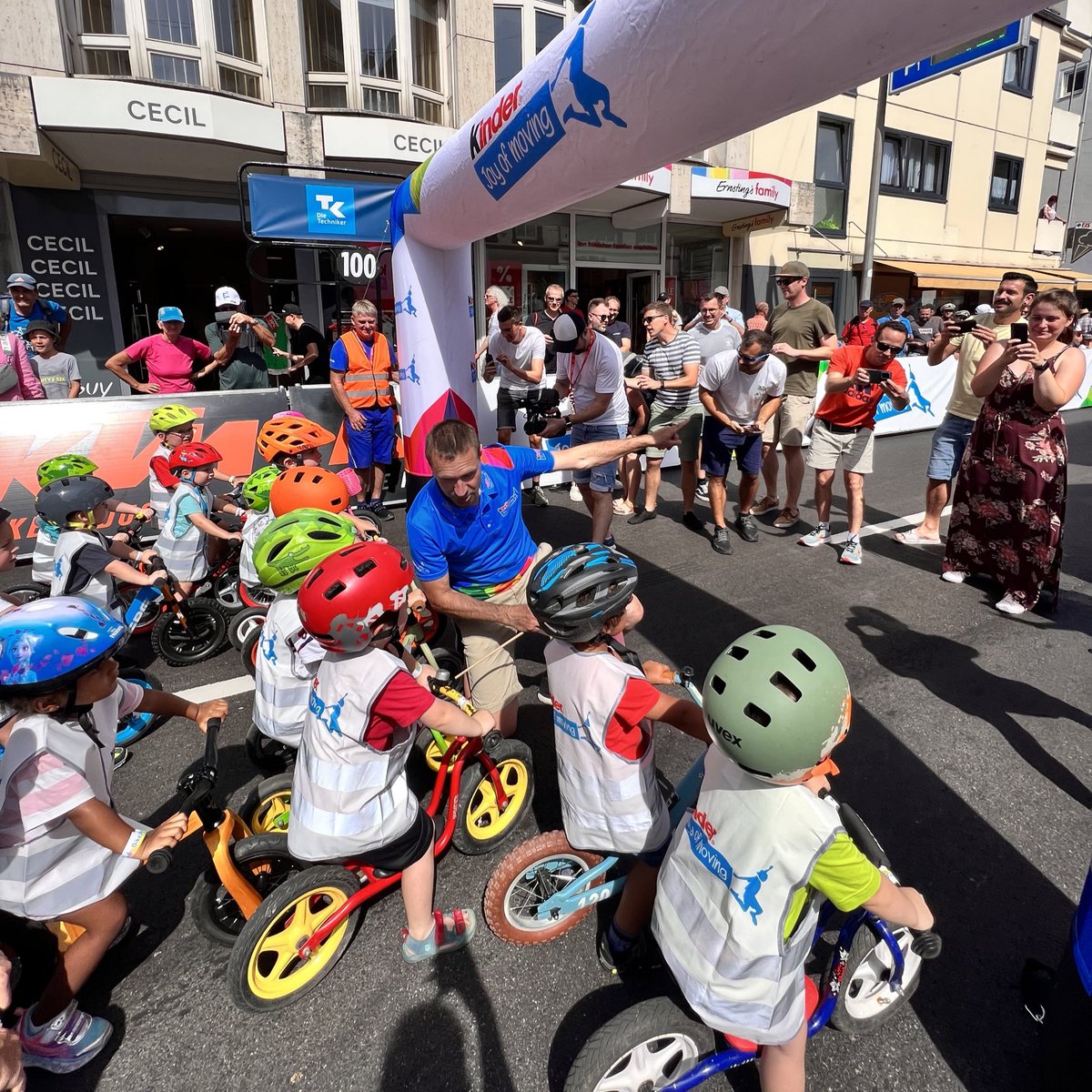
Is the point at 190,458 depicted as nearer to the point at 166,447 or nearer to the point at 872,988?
the point at 166,447

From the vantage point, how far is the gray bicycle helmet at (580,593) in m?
2.08

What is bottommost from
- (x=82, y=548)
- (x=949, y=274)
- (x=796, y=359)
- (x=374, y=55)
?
(x=82, y=548)

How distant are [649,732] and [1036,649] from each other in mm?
3656

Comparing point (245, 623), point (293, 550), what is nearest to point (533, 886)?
point (293, 550)

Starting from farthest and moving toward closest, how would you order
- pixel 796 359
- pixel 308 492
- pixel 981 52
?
pixel 981 52 → pixel 796 359 → pixel 308 492

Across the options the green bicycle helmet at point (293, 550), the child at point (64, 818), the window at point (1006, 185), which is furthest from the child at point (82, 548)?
the window at point (1006, 185)

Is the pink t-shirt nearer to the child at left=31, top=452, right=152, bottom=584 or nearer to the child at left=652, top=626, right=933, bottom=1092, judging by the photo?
the child at left=31, top=452, right=152, bottom=584

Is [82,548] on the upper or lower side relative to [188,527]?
upper

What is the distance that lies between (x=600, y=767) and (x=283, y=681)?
4.46 feet

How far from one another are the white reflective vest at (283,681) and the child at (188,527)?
7.00 feet

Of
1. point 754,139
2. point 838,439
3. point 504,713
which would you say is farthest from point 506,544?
point 754,139

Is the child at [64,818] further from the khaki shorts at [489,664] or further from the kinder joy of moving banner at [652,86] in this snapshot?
the kinder joy of moving banner at [652,86]

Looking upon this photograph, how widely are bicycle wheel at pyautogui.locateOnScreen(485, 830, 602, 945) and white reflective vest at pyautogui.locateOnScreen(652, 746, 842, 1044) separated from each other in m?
0.65

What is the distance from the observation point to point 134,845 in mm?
1992
